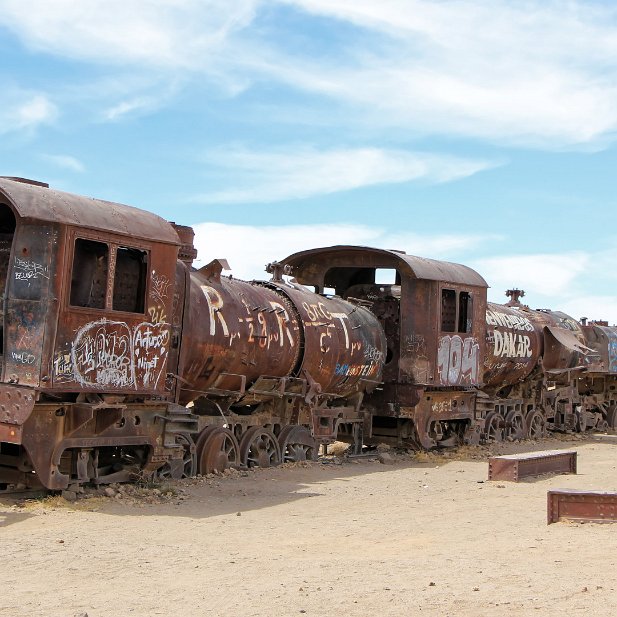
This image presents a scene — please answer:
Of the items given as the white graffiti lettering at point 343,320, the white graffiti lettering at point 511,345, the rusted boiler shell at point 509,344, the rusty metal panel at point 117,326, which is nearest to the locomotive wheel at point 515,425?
the rusted boiler shell at point 509,344

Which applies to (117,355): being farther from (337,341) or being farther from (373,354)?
(373,354)

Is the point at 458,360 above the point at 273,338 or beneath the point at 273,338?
above

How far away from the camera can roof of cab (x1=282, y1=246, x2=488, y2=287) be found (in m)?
16.9

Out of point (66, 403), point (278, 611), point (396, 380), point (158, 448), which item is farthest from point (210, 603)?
point (396, 380)

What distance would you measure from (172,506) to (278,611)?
15.0 feet

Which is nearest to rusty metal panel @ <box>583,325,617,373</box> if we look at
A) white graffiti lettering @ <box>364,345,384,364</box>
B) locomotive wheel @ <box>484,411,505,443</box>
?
locomotive wheel @ <box>484,411,505,443</box>

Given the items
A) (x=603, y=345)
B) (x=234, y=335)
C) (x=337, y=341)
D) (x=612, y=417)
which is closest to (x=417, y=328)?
(x=337, y=341)

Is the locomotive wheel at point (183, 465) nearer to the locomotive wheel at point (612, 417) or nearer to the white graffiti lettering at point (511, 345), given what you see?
the white graffiti lettering at point (511, 345)

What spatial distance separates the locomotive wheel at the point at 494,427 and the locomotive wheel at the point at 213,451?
8559mm

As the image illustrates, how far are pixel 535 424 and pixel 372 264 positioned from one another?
300 inches

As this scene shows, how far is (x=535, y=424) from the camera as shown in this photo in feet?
74.4

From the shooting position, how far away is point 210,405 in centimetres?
1333

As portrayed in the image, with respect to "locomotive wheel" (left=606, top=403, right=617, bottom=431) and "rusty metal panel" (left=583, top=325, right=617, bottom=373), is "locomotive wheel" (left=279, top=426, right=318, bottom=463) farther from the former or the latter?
"locomotive wheel" (left=606, top=403, right=617, bottom=431)

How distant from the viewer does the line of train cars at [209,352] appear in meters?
9.74
